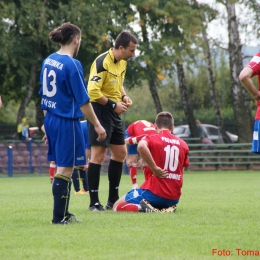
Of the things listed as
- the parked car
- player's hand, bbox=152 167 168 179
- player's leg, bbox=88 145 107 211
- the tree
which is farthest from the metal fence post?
player's hand, bbox=152 167 168 179

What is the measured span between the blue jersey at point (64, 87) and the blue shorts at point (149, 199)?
5.51 feet

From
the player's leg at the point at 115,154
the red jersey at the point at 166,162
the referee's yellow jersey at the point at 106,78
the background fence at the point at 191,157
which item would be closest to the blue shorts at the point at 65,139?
the red jersey at the point at 166,162

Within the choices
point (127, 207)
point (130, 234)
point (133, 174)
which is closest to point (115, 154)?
point (127, 207)

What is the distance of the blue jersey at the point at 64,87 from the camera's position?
22.0ft

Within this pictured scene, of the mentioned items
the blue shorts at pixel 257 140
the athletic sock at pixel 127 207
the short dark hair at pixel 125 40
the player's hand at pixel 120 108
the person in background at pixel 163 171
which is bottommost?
the athletic sock at pixel 127 207

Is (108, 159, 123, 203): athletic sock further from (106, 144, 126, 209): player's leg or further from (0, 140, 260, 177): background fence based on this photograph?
(0, 140, 260, 177): background fence

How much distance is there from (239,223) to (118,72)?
9.39ft

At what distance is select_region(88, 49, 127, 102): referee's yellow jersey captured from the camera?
841 centimetres

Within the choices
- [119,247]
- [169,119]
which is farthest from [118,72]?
[119,247]

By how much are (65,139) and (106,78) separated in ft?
6.59

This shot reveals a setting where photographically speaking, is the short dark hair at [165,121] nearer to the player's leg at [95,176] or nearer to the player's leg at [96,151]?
the player's leg at [96,151]

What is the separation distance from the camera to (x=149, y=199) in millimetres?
8070

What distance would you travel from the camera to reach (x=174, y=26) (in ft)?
95.0

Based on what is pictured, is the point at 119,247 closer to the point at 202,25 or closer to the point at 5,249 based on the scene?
the point at 5,249
